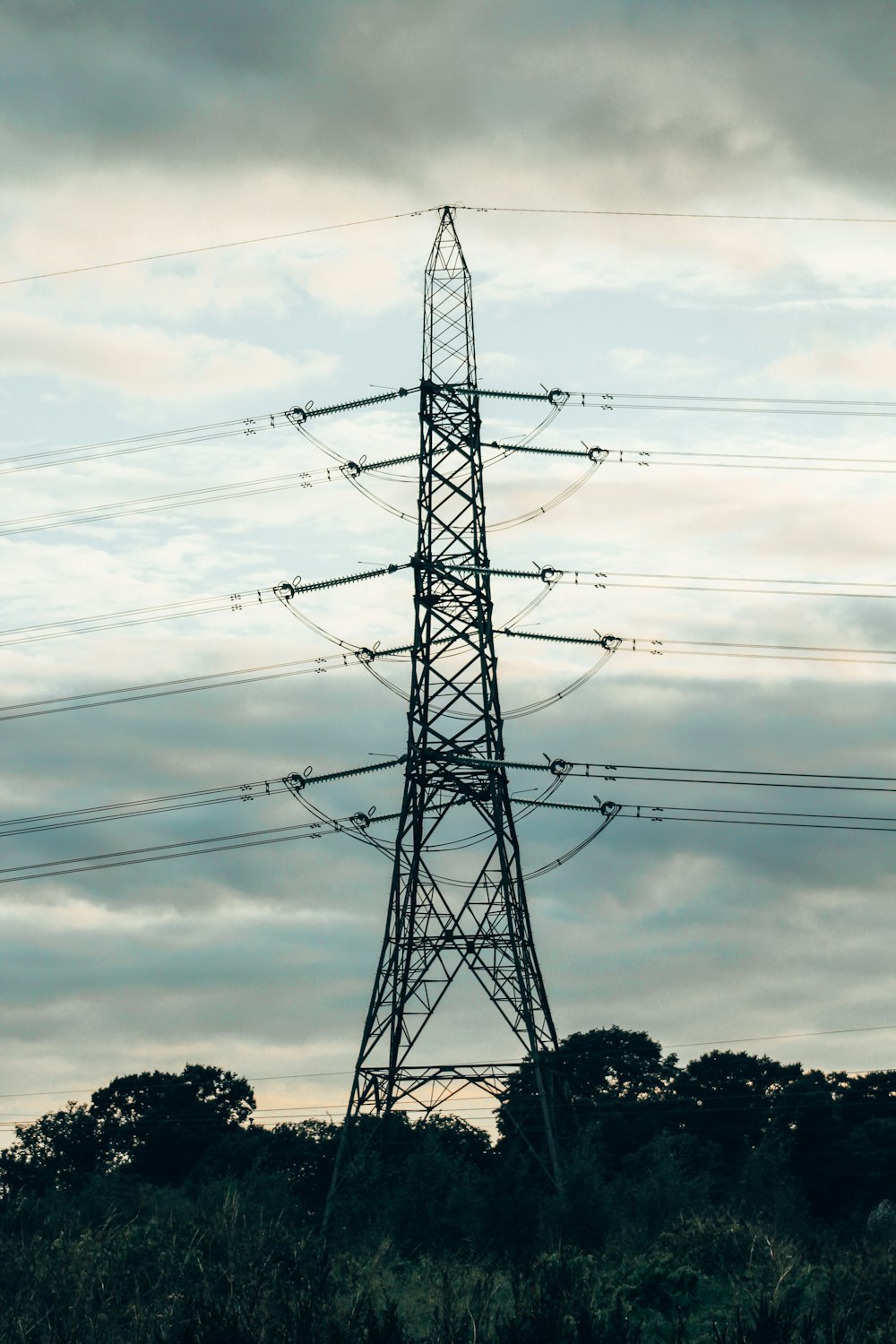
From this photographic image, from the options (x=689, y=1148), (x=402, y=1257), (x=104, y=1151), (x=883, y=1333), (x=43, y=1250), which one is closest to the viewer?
(x=883, y=1333)

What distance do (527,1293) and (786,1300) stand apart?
673cm

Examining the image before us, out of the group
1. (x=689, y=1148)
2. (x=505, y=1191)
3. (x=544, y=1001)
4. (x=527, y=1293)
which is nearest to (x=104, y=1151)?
(x=689, y=1148)

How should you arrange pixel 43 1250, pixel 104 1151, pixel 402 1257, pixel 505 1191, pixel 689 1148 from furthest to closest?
pixel 104 1151
pixel 689 1148
pixel 505 1191
pixel 402 1257
pixel 43 1250

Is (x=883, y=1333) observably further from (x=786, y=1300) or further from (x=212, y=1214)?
(x=212, y=1214)

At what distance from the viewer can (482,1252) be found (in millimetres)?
57438

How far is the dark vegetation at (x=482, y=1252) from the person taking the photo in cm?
3922

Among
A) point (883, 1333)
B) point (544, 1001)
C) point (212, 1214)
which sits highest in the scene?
point (544, 1001)

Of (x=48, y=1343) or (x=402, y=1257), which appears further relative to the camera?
(x=402, y=1257)

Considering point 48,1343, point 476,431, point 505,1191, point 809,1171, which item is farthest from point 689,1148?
point 48,1343

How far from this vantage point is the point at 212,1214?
52.3 m

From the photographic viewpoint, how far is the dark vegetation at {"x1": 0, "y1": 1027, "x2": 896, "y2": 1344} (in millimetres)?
39219

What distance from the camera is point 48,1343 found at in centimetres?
4003

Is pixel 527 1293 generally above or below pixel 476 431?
below

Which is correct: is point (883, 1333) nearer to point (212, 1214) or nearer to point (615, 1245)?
point (615, 1245)
